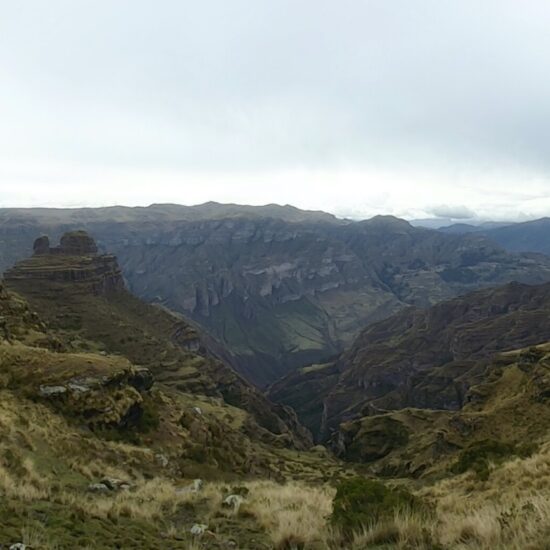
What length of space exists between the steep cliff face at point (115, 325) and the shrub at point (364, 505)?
237ft

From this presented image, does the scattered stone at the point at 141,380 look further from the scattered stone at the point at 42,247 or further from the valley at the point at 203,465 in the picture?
the scattered stone at the point at 42,247

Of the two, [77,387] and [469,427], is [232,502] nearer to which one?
[77,387]

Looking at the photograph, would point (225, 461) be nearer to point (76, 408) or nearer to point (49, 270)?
point (76, 408)

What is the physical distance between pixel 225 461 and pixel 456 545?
40.9 metres

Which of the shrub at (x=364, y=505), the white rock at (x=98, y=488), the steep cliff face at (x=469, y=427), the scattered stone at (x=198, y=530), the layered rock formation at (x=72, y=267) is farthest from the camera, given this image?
the layered rock formation at (x=72, y=267)

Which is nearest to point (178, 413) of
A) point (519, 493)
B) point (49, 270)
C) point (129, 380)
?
point (129, 380)

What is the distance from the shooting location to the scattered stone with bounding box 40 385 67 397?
36.7m

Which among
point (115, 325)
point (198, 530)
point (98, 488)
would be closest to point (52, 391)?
point (98, 488)

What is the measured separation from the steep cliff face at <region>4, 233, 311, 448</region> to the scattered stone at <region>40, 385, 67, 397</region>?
1682 inches

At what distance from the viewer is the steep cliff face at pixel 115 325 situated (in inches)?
4131

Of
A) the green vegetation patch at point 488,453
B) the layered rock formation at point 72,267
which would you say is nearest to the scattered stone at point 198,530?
the green vegetation patch at point 488,453

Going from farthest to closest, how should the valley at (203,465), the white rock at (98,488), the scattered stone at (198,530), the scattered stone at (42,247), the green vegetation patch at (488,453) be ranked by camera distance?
the scattered stone at (42,247), the green vegetation patch at (488,453), the white rock at (98,488), the scattered stone at (198,530), the valley at (203,465)

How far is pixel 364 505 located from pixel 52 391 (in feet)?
100

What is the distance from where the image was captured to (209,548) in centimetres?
1168
